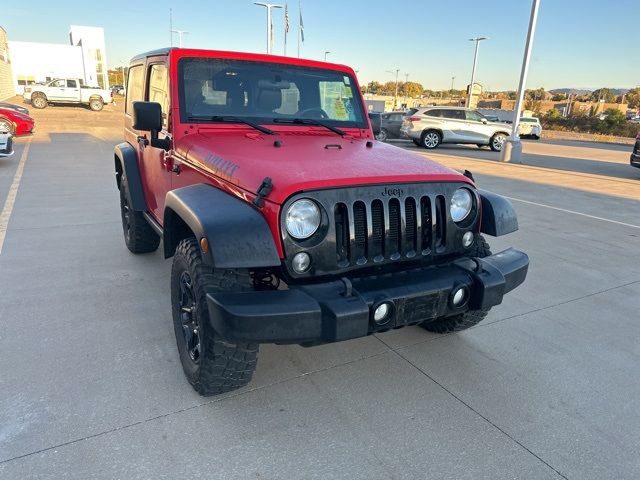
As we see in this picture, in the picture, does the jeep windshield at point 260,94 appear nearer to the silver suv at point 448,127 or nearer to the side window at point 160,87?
the side window at point 160,87

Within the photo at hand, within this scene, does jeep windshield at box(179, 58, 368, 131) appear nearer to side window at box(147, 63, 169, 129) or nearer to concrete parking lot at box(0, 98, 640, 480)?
side window at box(147, 63, 169, 129)

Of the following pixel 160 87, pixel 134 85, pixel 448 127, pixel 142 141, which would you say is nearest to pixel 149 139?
pixel 142 141

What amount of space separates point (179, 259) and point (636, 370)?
119 inches

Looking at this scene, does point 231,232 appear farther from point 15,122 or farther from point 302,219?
point 15,122

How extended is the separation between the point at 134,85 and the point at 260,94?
5.47 feet

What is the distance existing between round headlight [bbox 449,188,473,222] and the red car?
14.7 m

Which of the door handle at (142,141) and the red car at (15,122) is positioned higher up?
the door handle at (142,141)

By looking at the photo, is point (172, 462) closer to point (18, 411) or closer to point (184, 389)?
point (184, 389)

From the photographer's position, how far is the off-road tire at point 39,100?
93.4ft

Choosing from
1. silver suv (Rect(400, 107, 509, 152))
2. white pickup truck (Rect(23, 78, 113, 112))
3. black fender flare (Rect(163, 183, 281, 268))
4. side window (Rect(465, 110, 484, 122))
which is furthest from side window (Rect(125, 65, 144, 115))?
white pickup truck (Rect(23, 78, 113, 112))

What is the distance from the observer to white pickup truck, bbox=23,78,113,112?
28609 millimetres

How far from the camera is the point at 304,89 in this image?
3551 millimetres

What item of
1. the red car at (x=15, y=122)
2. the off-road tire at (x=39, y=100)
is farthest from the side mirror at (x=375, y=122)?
the off-road tire at (x=39, y=100)

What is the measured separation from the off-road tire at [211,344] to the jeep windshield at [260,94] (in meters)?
1.18
